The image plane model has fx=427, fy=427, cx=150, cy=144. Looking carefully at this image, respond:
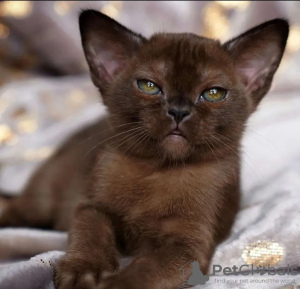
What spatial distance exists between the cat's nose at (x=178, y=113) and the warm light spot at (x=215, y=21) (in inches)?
50.5

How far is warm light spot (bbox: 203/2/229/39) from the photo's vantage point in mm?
2146

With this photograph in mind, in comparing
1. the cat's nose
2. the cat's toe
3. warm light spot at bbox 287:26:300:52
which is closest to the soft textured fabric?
the cat's toe

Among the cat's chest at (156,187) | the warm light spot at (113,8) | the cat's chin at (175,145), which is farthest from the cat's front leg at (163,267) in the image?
the warm light spot at (113,8)

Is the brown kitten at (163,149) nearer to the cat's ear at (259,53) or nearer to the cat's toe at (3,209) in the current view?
the cat's ear at (259,53)

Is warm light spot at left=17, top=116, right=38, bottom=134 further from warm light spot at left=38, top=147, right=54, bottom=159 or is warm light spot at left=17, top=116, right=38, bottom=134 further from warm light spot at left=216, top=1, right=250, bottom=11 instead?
warm light spot at left=216, top=1, right=250, bottom=11

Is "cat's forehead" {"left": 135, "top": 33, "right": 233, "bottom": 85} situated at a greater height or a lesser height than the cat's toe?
greater

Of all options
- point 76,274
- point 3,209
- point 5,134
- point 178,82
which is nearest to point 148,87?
point 178,82

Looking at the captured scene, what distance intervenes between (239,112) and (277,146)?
566 millimetres

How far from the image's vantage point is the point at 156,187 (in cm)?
108

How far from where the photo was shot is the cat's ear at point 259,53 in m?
1.17

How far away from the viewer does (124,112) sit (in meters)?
1.09

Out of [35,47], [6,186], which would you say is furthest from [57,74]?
[6,186]

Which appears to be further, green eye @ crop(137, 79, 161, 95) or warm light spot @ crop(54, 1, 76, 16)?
warm light spot @ crop(54, 1, 76, 16)

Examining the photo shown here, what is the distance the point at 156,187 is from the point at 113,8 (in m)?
1.33
